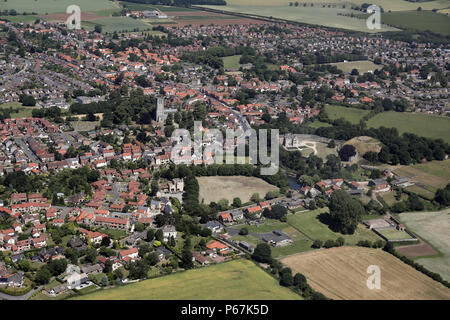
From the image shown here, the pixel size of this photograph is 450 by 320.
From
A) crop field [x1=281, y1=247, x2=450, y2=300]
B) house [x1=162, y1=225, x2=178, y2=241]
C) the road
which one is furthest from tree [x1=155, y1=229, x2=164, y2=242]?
the road

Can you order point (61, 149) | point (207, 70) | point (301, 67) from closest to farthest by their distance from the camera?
point (61, 149)
point (207, 70)
point (301, 67)

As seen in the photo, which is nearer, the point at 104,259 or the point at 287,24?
the point at 104,259

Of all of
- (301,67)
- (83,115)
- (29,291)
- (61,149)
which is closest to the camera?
(29,291)

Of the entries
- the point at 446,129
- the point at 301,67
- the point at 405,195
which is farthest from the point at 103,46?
the point at 405,195

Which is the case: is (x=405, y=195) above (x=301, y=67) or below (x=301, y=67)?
below

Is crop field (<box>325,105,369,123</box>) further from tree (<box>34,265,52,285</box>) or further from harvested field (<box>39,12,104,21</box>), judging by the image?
harvested field (<box>39,12,104,21</box>)

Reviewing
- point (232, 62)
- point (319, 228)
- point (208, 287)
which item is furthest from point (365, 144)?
point (232, 62)

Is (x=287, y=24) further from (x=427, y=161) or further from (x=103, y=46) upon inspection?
(x=427, y=161)

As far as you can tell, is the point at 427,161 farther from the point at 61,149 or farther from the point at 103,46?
the point at 103,46

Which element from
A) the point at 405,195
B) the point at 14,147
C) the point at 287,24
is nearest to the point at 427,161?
the point at 405,195
